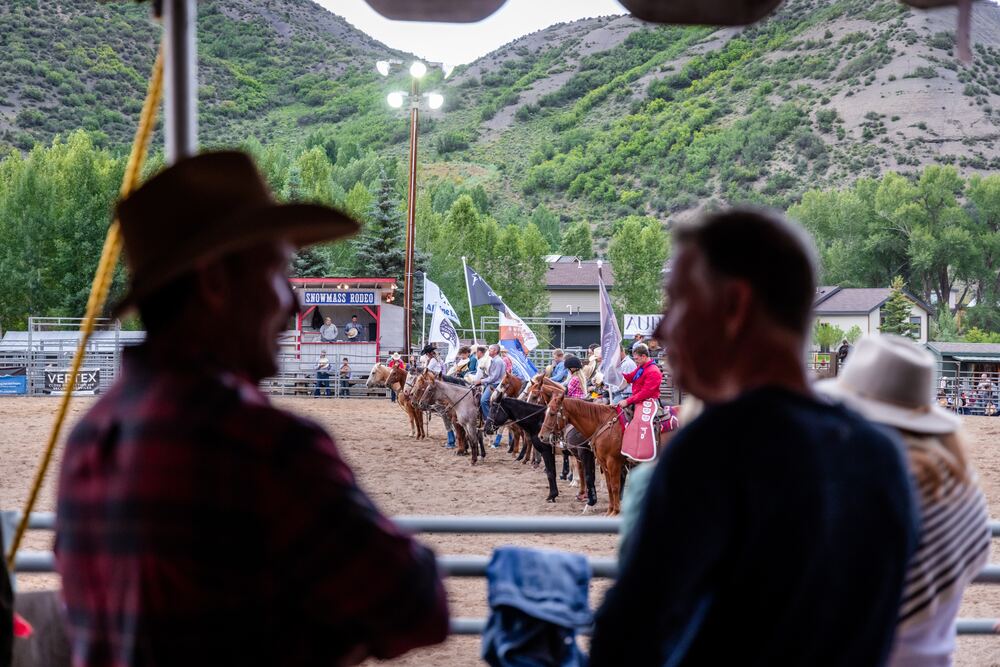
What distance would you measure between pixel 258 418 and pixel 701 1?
5.52ft

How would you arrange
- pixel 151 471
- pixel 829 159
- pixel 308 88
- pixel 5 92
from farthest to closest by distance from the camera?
pixel 308 88 < pixel 829 159 < pixel 5 92 < pixel 151 471

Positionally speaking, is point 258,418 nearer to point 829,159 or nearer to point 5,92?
point 5,92

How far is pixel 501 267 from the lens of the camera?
58.2m

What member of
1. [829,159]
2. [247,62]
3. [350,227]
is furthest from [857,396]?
[247,62]

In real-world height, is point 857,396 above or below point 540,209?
below

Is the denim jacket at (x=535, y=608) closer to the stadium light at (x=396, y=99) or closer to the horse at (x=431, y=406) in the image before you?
the horse at (x=431, y=406)

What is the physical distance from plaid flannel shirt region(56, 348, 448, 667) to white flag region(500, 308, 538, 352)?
2199cm

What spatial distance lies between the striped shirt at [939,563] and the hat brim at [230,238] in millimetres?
1197

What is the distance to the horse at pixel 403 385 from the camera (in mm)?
21500

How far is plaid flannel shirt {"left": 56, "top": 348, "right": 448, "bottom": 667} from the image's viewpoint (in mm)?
1356

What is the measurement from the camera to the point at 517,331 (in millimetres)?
24531

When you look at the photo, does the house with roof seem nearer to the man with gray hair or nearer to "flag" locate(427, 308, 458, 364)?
"flag" locate(427, 308, 458, 364)

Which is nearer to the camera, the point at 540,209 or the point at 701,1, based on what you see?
the point at 701,1

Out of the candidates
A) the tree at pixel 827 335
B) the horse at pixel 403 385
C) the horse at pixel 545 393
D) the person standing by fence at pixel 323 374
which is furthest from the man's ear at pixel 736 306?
the tree at pixel 827 335
